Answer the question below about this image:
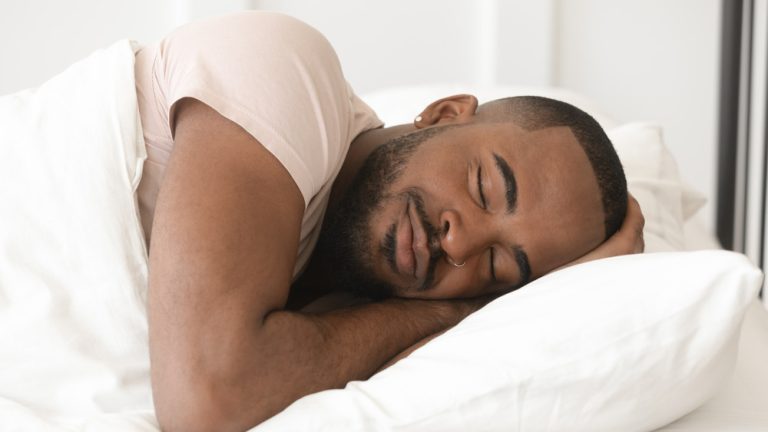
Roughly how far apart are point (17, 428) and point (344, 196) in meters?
0.54

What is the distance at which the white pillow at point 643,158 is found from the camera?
161 centimetres

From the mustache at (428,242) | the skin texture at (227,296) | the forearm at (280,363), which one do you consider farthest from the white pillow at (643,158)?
the skin texture at (227,296)

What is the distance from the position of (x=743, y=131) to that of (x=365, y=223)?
155 cm

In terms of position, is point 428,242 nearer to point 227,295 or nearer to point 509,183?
point 509,183

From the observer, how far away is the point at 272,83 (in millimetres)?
1089

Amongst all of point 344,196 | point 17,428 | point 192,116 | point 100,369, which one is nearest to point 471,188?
point 344,196

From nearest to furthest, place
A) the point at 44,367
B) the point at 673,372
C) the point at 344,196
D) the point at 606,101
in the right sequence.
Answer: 1. the point at 673,372
2. the point at 44,367
3. the point at 344,196
4. the point at 606,101

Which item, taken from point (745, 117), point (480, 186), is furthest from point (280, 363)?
point (745, 117)

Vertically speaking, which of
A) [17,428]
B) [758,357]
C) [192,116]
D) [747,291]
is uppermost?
[192,116]

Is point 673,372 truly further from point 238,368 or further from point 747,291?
point 238,368

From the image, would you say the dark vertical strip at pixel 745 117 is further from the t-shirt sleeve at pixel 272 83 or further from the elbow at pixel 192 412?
the elbow at pixel 192 412

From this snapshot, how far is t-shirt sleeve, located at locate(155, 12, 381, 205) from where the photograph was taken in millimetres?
1053

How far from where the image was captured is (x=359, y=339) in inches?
42.5

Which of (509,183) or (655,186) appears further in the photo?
(655,186)
